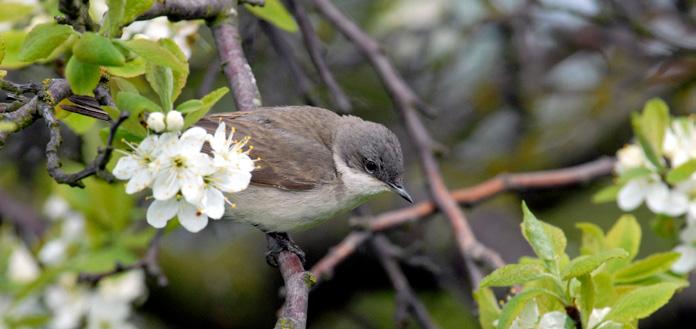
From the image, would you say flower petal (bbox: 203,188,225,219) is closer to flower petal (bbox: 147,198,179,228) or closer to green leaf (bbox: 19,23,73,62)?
flower petal (bbox: 147,198,179,228)

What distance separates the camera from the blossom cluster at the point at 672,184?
10.9ft

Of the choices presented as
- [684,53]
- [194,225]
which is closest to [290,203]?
[194,225]

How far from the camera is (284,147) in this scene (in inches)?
148

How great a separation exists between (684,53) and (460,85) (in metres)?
Result: 2.39

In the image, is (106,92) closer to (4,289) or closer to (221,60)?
(221,60)

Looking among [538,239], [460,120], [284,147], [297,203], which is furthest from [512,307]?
[460,120]

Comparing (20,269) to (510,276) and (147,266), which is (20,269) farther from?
(510,276)

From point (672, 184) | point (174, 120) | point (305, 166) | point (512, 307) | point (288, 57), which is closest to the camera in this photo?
point (174, 120)

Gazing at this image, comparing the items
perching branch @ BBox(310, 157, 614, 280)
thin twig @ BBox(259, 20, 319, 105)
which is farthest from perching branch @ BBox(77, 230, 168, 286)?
thin twig @ BBox(259, 20, 319, 105)

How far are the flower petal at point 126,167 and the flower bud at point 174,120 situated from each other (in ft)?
0.53

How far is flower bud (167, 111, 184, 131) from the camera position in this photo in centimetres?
226

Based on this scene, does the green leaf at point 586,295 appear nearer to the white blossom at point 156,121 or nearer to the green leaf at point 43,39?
the white blossom at point 156,121

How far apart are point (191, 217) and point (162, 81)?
0.40m

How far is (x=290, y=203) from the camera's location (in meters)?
3.64
